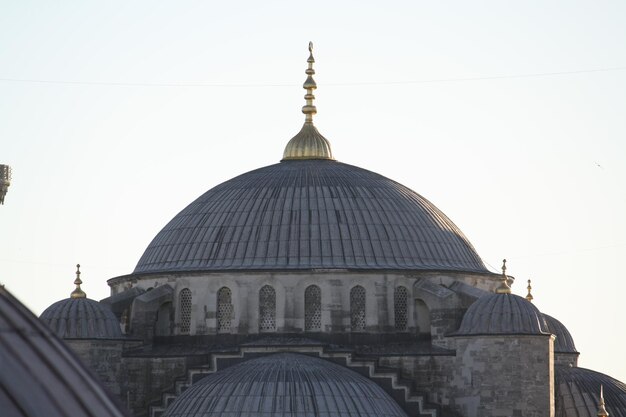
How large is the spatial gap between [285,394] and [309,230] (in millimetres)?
10714

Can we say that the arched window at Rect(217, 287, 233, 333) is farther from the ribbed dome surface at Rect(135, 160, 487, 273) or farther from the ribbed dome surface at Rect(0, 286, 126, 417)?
the ribbed dome surface at Rect(0, 286, 126, 417)

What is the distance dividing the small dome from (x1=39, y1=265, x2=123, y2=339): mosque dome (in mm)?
21706

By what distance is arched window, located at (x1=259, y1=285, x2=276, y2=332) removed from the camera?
64938 mm

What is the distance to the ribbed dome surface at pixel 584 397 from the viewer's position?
7125 cm

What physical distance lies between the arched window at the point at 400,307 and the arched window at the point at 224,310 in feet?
19.7

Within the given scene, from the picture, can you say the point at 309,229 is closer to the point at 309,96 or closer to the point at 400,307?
the point at 400,307

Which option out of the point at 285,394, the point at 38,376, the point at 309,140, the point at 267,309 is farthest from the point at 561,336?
the point at 38,376

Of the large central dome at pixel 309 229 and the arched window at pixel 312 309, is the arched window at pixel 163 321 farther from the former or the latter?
the arched window at pixel 312 309

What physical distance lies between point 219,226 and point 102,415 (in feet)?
167

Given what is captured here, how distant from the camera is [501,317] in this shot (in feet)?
202

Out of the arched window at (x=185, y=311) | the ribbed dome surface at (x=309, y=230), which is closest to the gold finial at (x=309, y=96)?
the ribbed dome surface at (x=309, y=230)

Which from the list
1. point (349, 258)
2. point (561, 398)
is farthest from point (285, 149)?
point (561, 398)

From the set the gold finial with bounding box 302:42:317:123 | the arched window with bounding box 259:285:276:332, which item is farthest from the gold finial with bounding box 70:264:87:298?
the gold finial with bounding box 302:42:317:123

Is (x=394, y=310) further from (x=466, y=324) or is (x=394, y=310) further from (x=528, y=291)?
(x=528, y=291)
